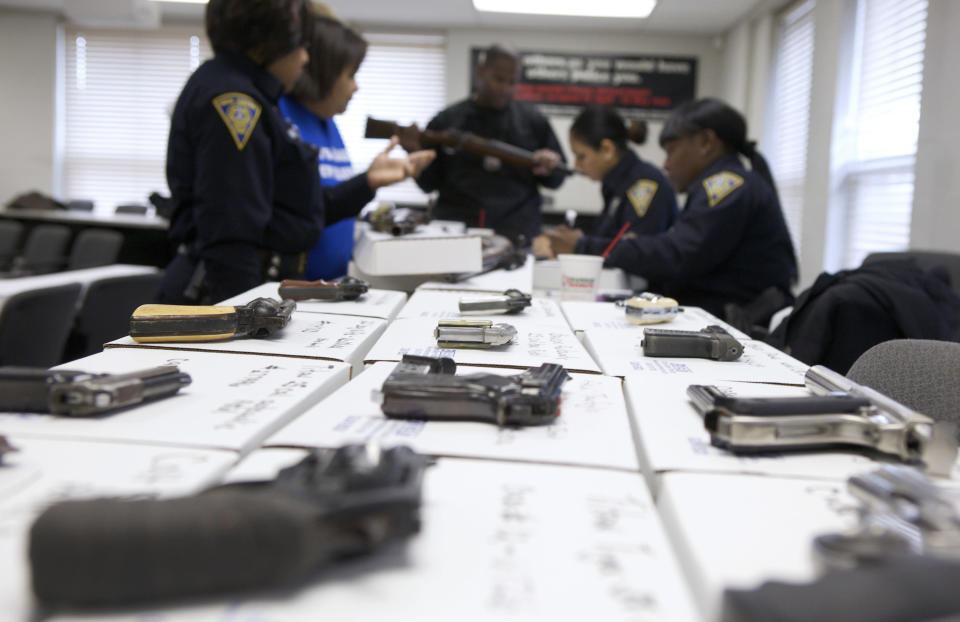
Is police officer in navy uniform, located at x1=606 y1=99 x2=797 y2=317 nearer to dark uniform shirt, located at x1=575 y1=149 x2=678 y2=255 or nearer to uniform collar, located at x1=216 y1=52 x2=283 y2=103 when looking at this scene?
dark uniform shirt, located at x1=575 y1=149 x2=678 y2=255

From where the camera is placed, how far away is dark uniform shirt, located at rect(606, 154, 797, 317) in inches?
83.3

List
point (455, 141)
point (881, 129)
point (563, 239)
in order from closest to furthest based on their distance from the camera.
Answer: point (563, 239), point (455, 141), point (881, 129)

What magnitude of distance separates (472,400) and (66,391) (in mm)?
341

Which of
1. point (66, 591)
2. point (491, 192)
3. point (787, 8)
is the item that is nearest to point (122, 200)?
point (491, 192)

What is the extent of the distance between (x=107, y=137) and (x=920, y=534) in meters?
8.03

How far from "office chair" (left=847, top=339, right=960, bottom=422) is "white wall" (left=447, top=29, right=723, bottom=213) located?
5.48 metres

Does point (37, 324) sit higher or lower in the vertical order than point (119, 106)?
lower

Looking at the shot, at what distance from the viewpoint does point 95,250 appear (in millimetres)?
3816

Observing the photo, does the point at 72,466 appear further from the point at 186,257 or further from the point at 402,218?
the point at 402,218


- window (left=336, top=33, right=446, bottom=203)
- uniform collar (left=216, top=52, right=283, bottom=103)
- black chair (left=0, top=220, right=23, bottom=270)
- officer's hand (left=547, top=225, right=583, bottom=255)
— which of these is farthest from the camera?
window (left=336, top=33, right=446, bottom=203)

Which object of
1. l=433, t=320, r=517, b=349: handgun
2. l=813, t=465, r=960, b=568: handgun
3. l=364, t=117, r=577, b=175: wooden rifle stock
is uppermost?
l=364, t=117, r=577, b=175: wooden rifle stock

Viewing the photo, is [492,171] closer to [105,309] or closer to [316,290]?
[105,309]

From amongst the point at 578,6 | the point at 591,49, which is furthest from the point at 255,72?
the point at 591,49

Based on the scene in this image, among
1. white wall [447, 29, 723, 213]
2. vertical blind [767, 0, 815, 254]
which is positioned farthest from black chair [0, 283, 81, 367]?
white wall [447, 29, 723, 213]
